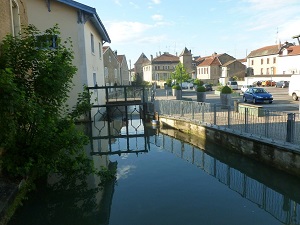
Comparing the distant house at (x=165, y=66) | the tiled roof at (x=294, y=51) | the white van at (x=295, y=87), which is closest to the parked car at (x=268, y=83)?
the tiled roof at (x=294, y=51)

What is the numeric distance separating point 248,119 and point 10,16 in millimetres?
9726

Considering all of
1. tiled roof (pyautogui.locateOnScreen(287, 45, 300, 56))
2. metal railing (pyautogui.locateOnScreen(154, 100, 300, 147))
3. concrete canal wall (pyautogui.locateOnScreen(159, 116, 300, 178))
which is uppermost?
tiled roof (pyautogui.locateOnScreen(287, 45, 300, 56))

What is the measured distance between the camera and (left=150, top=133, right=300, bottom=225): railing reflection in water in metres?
7.19

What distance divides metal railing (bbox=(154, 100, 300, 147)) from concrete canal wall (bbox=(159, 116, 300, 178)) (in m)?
0.26

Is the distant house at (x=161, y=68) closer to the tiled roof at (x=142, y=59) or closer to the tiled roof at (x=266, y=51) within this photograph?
the tiled roof at (x=142, y=59)

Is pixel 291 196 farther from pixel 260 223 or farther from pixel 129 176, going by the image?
pixel 129 176

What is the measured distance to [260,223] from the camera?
6.44m

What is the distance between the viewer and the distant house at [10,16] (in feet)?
25.6

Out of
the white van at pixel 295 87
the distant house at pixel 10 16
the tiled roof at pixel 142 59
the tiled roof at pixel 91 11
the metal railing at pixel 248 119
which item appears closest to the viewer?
the distant house at pixel 10 16

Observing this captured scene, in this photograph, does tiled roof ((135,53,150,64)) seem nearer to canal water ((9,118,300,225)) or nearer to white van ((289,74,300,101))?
white van ((289,74,300,101))

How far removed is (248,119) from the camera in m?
11.4

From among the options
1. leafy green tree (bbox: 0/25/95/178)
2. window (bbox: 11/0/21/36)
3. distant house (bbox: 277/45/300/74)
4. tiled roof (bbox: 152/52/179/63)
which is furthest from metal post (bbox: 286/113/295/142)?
tiled roof (bbox: 152/52/179/63)

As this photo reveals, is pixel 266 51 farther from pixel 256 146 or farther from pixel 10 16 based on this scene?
pixel 10 16

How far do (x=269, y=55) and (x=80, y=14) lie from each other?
5222cm
